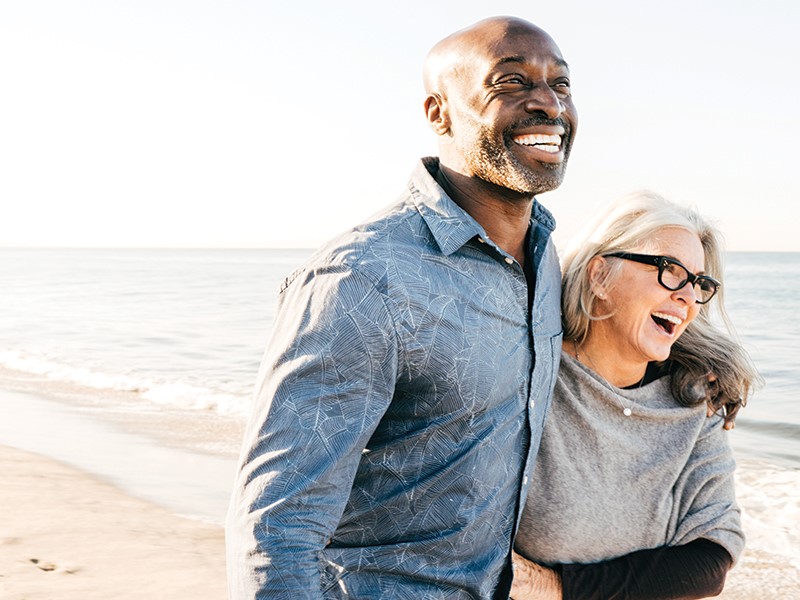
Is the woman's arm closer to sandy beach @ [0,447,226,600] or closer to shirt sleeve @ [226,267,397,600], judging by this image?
shirt sleeve @ [226,267,397,600]

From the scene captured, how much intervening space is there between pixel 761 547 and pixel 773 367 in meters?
9.14

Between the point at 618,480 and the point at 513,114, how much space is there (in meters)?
1.14

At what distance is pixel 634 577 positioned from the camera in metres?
2.55

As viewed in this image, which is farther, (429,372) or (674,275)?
(674,275)

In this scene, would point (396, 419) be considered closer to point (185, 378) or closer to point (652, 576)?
point (652, 576)

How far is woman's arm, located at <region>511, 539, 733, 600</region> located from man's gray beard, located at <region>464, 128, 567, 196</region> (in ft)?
3.45

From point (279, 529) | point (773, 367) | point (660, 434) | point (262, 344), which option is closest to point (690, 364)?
point (660, 434)

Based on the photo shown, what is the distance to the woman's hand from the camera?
8.20 feet

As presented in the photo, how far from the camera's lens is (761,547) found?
6.22m

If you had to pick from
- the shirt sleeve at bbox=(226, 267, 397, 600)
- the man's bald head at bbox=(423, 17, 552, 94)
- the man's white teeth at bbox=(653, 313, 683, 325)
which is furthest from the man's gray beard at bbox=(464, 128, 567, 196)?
the man's white teeth at bbox=(653, 313, 683, 325)

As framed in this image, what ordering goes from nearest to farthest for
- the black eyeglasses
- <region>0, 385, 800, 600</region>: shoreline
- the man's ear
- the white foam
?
1. the man's ear
2. the black eyeglasses
3. <region>0, 385, 800, 600</region>: shoreline
4. the white foam

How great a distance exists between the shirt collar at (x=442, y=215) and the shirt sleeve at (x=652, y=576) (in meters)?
1.06

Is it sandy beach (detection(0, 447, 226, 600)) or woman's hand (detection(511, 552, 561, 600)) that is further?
sandy beach (detection(0, 447, 226, 600))

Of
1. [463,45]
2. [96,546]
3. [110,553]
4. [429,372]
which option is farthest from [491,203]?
[96,546]
